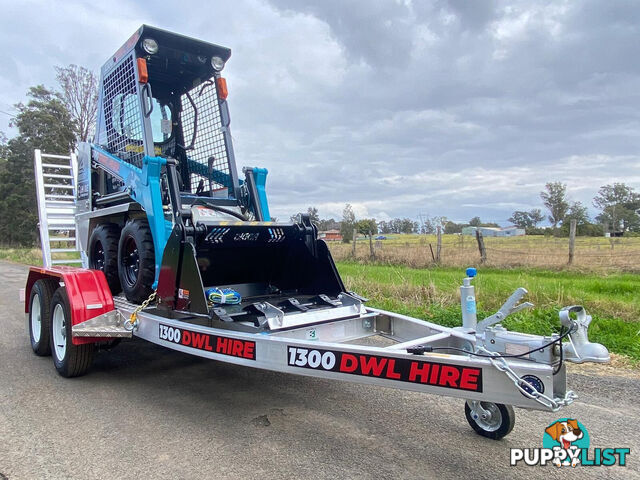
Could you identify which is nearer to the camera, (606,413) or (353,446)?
(353,446)

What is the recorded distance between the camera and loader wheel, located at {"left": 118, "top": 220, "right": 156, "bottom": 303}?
15.9ft

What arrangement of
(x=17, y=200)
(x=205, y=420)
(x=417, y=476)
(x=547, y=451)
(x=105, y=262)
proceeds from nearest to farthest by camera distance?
1. (x=417, y=476)
2. (x=547, y=451)
3. (x=205, y=420)
4. (x=105, y=262)
5. (x=17, y=200)

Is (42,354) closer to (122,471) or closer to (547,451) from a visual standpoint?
(122,471)

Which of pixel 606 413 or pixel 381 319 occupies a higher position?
pixel 381 319

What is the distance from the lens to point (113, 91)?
6047 millimetres

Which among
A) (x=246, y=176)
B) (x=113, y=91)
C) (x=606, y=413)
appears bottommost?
(x=606, y=413)

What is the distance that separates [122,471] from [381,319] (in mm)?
2408

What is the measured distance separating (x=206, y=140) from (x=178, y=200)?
5.97 feet

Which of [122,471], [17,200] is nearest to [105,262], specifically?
[122,471]

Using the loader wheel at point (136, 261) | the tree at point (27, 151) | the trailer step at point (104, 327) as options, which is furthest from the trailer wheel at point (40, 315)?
the tree at point (27, 151)

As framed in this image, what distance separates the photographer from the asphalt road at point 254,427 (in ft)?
10.0

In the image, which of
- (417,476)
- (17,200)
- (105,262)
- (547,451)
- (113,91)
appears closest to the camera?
(417,476)

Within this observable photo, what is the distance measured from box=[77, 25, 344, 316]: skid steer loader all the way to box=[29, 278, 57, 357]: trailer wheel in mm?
679

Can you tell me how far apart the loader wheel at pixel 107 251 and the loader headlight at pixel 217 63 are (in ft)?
7.70
